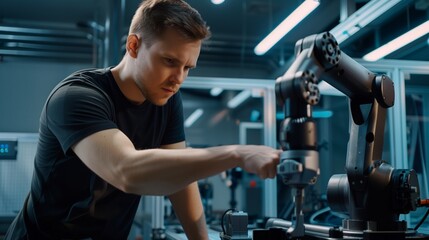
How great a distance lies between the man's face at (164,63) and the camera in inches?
43.4

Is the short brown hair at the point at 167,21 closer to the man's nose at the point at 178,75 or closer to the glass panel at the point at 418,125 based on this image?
the man's nose at the point at 178,75

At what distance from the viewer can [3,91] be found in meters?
5.18

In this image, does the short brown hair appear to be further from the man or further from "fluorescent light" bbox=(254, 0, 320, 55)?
"fluorescent light" bbox=(254, 0, 320, 55)

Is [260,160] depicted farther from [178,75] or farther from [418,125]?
[418,125]

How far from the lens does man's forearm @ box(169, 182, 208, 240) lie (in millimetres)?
1345

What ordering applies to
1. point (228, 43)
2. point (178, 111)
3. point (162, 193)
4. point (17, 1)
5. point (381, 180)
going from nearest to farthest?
point (162, 193) < point (381, 180) < point (178, 111) < point (17, 1) < point (228, 43)

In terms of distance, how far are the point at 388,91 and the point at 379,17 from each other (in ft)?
4.92

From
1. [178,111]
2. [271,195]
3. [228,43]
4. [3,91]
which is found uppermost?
[228,43]

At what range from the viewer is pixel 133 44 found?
1218mm

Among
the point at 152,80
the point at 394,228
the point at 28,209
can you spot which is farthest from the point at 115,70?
the point at 394,228

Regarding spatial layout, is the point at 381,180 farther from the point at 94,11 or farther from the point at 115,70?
the point at 94,11

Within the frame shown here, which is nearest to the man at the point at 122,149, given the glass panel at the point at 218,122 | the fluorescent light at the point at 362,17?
the fluorescent light at the point at 362,17

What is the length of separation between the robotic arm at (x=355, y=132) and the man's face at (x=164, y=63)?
261 millimetres

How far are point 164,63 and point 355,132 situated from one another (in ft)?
1.59
